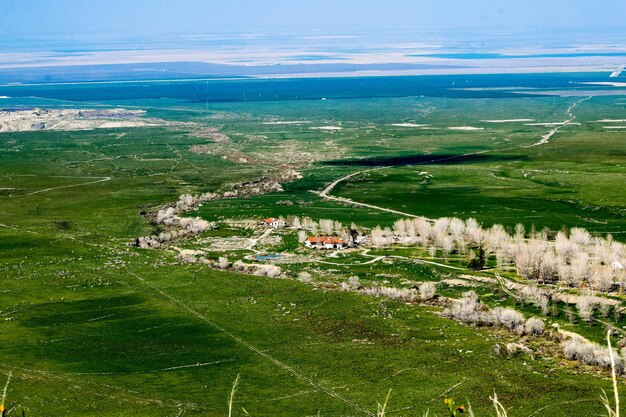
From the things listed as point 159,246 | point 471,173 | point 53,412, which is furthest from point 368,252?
point 471,173

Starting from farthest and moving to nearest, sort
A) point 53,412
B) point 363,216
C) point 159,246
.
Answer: point 363,216 < point 159,246 < point 53,412

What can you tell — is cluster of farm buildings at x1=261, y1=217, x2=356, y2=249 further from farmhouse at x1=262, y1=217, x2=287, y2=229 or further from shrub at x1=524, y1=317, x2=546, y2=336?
shrub at x1=524, y1=317, x2=546, y2=336

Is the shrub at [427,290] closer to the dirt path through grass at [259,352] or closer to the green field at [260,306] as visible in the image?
the green field at [260,306]

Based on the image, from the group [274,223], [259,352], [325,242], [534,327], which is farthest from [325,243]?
[534,327]

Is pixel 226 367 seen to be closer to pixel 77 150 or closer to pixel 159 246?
pixel 159 246

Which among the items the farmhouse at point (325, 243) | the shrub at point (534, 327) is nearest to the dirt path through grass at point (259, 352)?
the shrub at point (534, 327)
